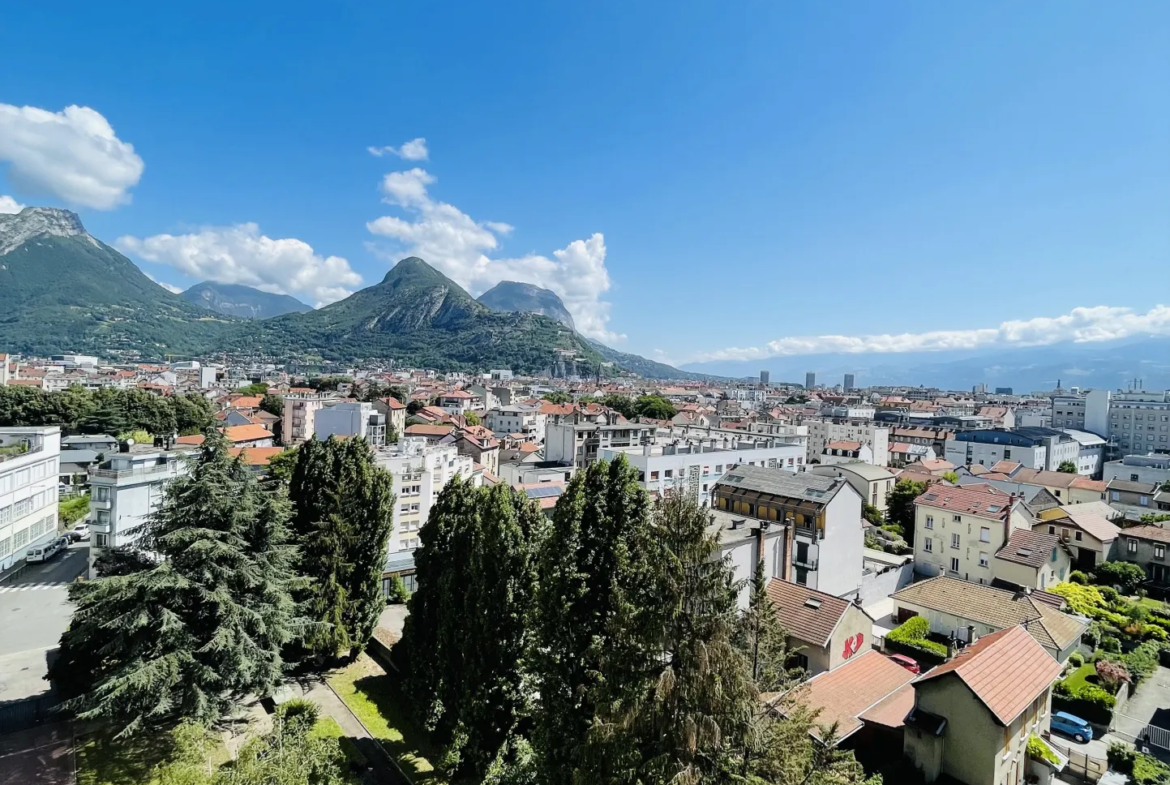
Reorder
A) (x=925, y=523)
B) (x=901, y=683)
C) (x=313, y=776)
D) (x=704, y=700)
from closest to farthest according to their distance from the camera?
(x=704, y=700) < (x=313, y=776) < (x=901, y=683) < (x=925, y=523)

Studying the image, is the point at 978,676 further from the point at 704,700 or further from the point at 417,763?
the point at 417,763

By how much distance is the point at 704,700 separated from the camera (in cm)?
940

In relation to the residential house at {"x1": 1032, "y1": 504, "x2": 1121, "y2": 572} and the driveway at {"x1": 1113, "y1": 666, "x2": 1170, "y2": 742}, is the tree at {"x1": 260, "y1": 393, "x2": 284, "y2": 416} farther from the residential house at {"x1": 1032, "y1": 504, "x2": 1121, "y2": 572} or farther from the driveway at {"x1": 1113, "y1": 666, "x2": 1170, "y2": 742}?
the driveway at {"x1": 1113, "y1": 666, "x2": 1170, "y2": 742}

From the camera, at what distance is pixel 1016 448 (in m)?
78.4

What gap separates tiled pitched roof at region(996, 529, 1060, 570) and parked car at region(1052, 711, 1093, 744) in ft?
49.4

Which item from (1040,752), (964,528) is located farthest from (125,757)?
(964,528)

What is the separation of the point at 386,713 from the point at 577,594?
518 inches

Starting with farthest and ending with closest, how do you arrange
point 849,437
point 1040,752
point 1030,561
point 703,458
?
1. point 849,437
2. point 703,458
3. point 1030,561
4. point 1040,752

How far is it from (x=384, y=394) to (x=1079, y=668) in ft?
345

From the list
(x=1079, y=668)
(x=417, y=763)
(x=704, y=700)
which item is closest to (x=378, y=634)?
(x=417, y=763)

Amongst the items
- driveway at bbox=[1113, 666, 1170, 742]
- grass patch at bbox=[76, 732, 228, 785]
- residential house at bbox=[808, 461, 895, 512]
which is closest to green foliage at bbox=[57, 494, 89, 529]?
grass patch at bbox=[76, 732, 228, 785]

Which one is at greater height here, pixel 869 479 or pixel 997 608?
pixel 869 479

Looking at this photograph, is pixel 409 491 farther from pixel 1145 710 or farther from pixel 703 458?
pixel 1145 710

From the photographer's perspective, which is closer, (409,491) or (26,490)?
(26,490)
